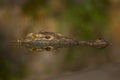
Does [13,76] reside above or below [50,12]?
below

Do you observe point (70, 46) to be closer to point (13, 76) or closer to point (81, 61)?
point (81, 61)

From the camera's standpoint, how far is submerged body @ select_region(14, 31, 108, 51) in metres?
0.87

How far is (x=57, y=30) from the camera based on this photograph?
2.89 ft

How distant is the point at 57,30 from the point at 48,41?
0.05 meters

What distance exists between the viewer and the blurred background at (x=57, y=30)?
2.83 ft

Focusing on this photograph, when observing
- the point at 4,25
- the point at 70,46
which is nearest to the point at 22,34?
the point at 4,25

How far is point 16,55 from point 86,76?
260 mm

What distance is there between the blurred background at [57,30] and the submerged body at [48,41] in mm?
15

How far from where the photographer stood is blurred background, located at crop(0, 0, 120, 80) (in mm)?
863

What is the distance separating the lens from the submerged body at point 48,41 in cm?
87

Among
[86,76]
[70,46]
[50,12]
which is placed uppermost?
[50,12]

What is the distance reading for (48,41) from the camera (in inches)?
34.6

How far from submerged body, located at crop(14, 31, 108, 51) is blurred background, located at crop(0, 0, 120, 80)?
0.05 feet

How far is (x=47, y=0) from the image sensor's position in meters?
0.88
